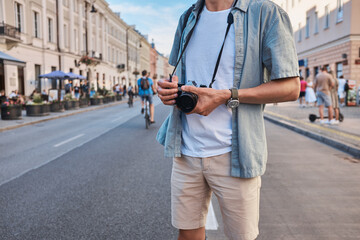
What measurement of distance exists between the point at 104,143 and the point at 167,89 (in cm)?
738

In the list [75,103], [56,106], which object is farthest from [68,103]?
[56,106]

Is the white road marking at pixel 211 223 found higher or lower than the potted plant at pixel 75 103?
lower

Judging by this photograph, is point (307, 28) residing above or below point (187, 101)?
above

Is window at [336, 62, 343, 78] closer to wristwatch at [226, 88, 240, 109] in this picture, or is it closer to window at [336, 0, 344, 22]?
window at [336, 0, 344, 22]

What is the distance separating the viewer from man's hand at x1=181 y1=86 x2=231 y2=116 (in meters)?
1.58

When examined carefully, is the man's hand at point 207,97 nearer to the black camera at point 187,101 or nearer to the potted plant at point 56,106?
the black camera at point 187,101

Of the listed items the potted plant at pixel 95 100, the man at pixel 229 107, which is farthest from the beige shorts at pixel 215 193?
the potted plant at pixel 95 100

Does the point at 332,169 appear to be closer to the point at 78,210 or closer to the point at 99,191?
the point at 99,191

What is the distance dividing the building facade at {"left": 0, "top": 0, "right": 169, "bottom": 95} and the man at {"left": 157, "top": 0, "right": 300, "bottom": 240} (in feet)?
53.6

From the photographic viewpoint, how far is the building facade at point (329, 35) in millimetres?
21609

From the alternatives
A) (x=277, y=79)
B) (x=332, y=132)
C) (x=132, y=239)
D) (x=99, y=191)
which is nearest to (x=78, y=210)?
(x=99, y=191)

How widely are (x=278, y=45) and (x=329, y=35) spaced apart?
1046 inches

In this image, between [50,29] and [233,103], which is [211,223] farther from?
[50,29]

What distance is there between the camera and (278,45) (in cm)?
158
